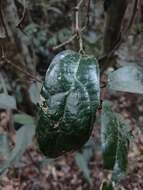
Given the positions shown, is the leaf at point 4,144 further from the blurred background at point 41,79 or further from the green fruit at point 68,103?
the green fruit at point 68,103

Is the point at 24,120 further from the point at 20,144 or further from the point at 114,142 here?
the point at 114,142

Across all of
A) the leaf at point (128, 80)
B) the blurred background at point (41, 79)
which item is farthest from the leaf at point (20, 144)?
the leaf at point (128, 80)

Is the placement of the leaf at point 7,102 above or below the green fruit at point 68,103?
below

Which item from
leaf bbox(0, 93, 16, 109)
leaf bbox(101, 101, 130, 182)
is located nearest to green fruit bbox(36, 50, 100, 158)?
leaf bbox(101, 101, 130, 182)

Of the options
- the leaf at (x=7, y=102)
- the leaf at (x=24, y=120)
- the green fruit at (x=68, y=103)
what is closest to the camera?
the green fruit at (x=68, y=103)

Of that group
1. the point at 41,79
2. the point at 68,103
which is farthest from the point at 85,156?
the point at 68,103

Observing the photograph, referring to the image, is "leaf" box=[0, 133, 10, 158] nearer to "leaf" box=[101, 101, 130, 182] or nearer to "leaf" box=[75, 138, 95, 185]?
"leaf" box=[75, 138, 95, 185]
